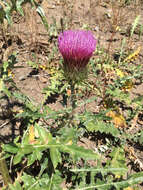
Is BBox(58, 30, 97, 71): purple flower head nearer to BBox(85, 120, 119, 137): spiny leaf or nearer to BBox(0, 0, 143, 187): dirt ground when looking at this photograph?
BBox(0, 0, 143, 187): dirt ground

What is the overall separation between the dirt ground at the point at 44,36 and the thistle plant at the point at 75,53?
43 centimetres

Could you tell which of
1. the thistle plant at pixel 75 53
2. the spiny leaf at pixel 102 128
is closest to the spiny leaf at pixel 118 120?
the spiny leaf at pixel 102 128

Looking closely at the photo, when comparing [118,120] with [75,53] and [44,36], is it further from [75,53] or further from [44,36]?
[44,36]

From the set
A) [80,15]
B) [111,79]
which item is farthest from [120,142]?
[80,15]

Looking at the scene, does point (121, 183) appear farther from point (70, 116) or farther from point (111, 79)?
point (111, 79)

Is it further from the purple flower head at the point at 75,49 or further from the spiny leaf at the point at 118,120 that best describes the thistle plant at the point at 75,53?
the spiny leaf at the point at 118,120

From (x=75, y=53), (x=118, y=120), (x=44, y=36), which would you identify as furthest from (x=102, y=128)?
(x=44, y=36)

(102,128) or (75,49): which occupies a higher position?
(75,49)

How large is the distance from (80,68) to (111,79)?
1.59 meters

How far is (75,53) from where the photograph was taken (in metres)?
1.97

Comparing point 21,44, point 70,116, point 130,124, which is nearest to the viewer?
point 70,116

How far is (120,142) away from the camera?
2.46 metres

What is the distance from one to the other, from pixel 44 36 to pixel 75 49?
2427 mm

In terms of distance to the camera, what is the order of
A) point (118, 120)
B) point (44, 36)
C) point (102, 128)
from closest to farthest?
point (102, 128)
point (118, 120)
point (44, 36)
